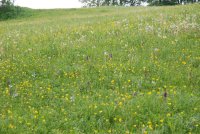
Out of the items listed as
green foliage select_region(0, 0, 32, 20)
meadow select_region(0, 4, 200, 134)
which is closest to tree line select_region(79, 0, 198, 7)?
green foliage select_region(0, 0, 32, 20)

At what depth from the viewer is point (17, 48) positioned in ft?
46.9

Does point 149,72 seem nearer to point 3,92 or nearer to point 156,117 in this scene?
point 156,117

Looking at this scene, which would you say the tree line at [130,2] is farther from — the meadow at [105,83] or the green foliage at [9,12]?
the meadow at [105,83]

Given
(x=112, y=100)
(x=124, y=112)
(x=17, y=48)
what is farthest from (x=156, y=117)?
(x=17, y=48)

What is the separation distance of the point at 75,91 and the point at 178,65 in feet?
12.1

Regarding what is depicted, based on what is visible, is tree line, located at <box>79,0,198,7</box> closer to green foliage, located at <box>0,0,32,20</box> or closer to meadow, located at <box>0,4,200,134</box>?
green foliage, located at <box>0,0,32,20</box>

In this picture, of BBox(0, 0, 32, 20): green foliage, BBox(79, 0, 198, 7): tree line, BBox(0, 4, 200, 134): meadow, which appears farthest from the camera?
BBox(79, 0, 198, 7): tree line

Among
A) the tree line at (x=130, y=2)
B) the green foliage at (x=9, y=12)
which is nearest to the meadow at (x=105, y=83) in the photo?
the green foliage at (x=9, y=12)

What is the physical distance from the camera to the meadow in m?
7.32

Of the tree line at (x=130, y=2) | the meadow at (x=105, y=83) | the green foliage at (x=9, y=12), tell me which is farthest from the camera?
the tree line at (x=130, y=2)

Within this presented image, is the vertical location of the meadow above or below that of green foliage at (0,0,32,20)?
below

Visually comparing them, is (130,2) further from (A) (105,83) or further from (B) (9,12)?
(A) (105,83)

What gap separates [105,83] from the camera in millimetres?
9688

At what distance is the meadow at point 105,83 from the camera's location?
7.32 metres
